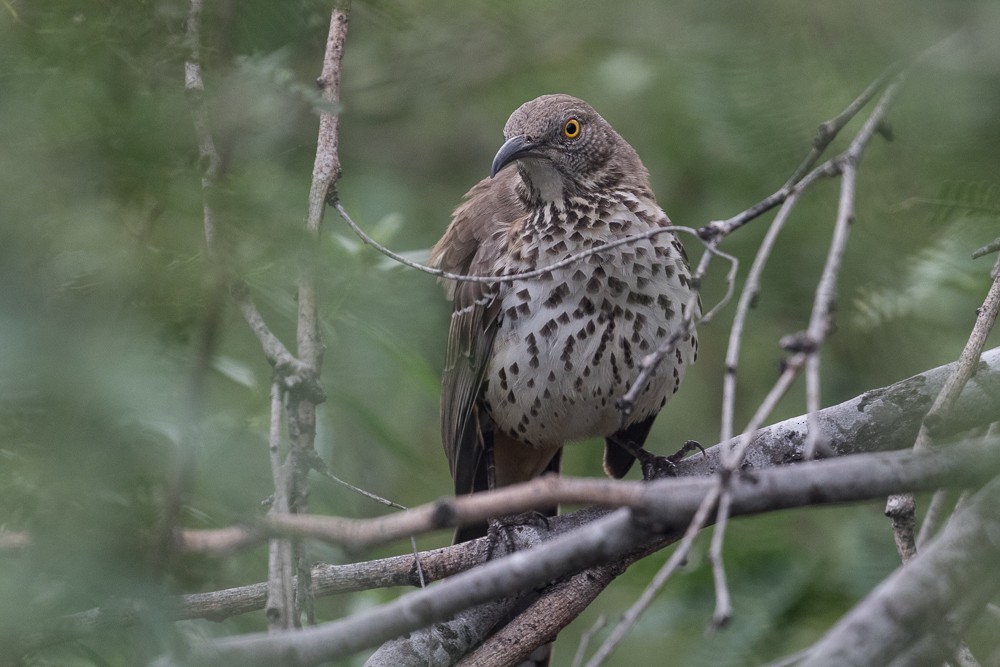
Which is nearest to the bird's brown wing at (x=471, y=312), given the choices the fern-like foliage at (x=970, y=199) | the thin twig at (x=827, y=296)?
the fern-like foliage at (x=970, y=199)

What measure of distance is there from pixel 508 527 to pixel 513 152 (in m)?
1.57

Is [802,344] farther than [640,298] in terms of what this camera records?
No

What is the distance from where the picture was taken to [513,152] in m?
4.76

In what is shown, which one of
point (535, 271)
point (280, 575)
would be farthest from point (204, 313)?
point (535, 271)

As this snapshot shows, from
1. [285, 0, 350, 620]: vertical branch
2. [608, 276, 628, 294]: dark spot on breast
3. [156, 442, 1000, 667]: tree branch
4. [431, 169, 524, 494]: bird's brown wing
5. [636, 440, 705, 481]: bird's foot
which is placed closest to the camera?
[156, 442, 1000, 667]: tree branch

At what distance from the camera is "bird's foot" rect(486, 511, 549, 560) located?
4.37 m

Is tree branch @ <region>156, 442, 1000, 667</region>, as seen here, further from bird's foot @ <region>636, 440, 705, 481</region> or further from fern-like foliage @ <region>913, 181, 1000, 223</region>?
bird's foot @ <region>636, 440, 705, 481</region>

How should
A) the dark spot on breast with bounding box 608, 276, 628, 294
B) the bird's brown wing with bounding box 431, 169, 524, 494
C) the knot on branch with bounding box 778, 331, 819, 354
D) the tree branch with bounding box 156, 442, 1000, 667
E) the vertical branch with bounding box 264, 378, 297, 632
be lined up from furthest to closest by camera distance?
1. the bird's brown wing with bounding box 431, 169, 524, 494
2. the dark spot on breast with bounding box 608, 276, 628, 294
3. the vertical branch with bounding box 264, 378, 297, 632
4. the tree branch with bounding box 156, 442, 1000, 667
5. the knot on branch with bounding box 778, 331, 819, 354

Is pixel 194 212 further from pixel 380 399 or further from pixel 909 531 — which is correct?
pixel 380 399

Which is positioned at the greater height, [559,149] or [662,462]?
[559,149]

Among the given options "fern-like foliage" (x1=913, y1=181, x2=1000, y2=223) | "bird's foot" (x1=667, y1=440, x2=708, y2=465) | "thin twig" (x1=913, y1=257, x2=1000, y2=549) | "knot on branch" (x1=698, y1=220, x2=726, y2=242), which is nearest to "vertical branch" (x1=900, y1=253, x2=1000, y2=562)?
"thin twig" (x1=913, y1=257, x2=1000, y2=549)

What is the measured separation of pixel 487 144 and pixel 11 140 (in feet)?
19.4

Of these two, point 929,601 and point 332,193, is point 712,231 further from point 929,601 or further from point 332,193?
point 332,193

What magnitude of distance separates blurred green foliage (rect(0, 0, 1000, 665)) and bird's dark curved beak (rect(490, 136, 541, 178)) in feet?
2.06
